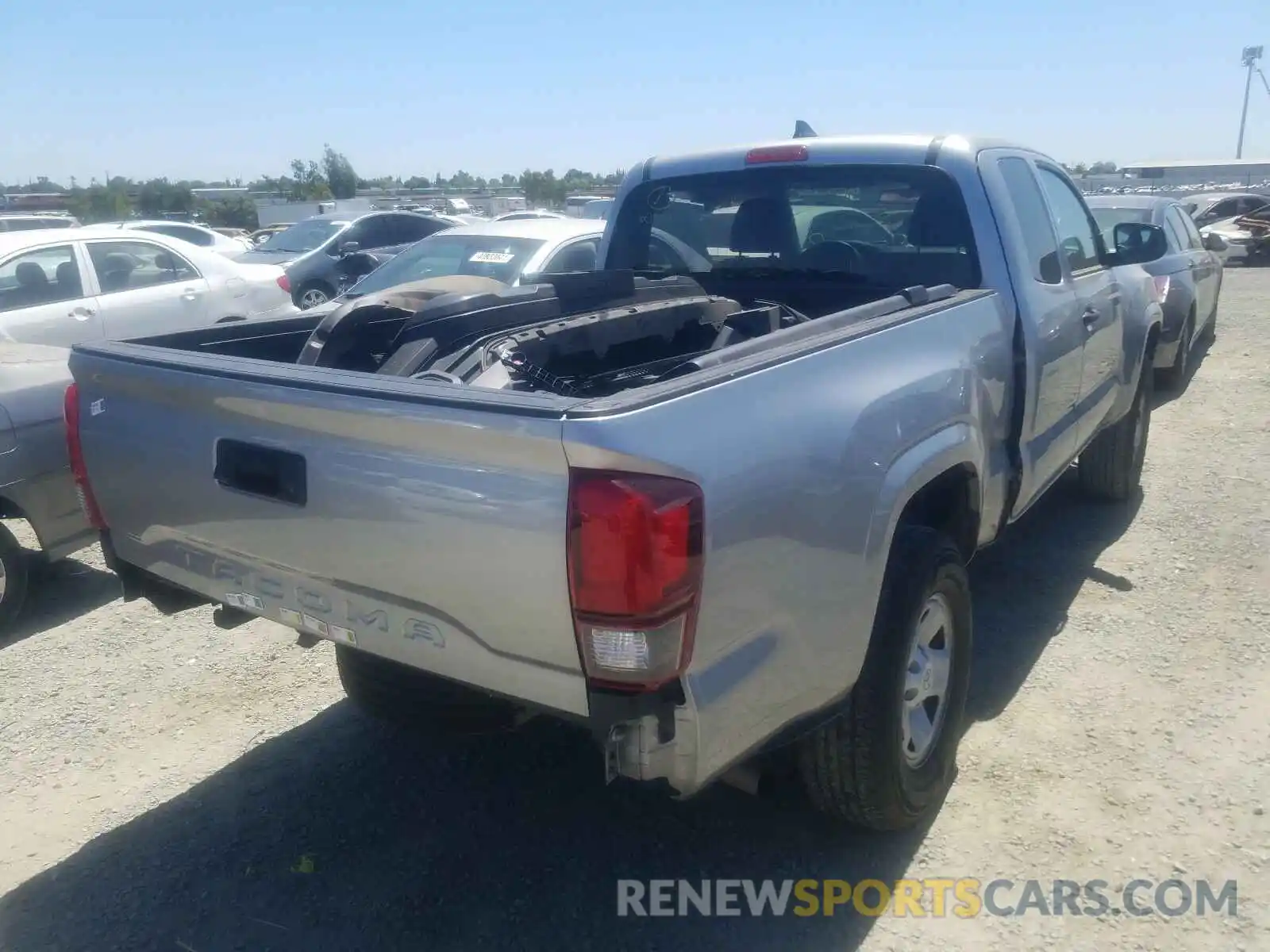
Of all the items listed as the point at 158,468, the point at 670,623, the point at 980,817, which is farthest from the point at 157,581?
the point at 980,817

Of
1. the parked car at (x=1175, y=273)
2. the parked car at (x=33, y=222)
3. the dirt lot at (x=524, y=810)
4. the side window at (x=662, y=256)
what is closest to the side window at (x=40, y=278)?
the dirt lot at (x=524, y=810)

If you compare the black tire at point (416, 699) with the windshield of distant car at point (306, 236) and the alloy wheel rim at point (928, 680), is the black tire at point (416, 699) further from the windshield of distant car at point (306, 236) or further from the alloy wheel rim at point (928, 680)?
the windshield of distant car at point (306, 236)

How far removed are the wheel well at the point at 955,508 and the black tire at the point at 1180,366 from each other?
6.39 m

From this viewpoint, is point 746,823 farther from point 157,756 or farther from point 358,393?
point 157,756

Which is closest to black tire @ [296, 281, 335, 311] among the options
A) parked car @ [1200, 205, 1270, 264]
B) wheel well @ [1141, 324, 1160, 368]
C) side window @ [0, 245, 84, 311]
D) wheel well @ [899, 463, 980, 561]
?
side window @ [0, 245, 84, 311]

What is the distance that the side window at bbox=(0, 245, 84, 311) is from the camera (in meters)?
8.00

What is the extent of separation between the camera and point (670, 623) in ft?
6.61

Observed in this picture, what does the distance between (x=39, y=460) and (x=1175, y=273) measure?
27.5 ft

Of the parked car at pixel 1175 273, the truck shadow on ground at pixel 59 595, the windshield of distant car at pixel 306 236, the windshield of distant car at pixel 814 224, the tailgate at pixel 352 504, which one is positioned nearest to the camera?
the tailgate at pixel 352 504

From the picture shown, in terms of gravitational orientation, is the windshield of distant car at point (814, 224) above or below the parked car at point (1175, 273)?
above

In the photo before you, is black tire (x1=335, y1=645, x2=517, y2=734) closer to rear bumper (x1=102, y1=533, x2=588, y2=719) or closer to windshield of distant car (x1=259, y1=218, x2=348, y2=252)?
rear bumper (x1=102, y1=533, x2=588, y2=719)

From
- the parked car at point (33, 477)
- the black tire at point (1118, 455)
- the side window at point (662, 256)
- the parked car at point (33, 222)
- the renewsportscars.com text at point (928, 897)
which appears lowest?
the renewsportscars.com text at point (928, 897)

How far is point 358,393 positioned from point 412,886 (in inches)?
58.4

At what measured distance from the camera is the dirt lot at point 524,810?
107 inches
